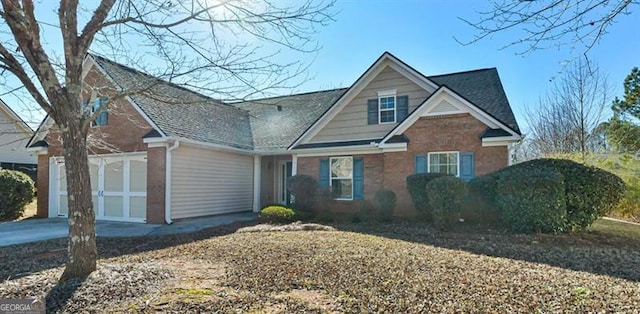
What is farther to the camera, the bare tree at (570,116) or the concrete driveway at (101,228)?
the bare tree at (570,116)

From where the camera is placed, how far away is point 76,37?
5586 mm

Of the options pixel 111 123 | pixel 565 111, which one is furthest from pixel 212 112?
pixel 565 111

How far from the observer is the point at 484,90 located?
15.1 meters

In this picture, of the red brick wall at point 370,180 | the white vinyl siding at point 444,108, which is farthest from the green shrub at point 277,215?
the white vinyl siding at point 444,108

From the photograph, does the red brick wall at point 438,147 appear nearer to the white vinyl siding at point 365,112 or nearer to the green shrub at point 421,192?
the green shrub at point 421,192

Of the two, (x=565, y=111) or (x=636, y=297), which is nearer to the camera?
(x=636, y=297)

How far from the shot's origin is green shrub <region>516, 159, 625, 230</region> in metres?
9.70

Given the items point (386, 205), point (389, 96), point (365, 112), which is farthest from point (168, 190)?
point (389, 96)

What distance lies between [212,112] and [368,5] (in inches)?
504

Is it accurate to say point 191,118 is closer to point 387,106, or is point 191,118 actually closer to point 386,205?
point 387,106

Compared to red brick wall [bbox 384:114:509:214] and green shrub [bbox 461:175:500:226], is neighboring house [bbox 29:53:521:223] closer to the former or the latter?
red brick wall [bbox 384:114:509:214]

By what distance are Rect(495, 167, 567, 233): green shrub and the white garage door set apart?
40.0 feet

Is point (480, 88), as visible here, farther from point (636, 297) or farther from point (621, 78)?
point (636, 297)

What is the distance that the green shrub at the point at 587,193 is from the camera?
9695 mm
